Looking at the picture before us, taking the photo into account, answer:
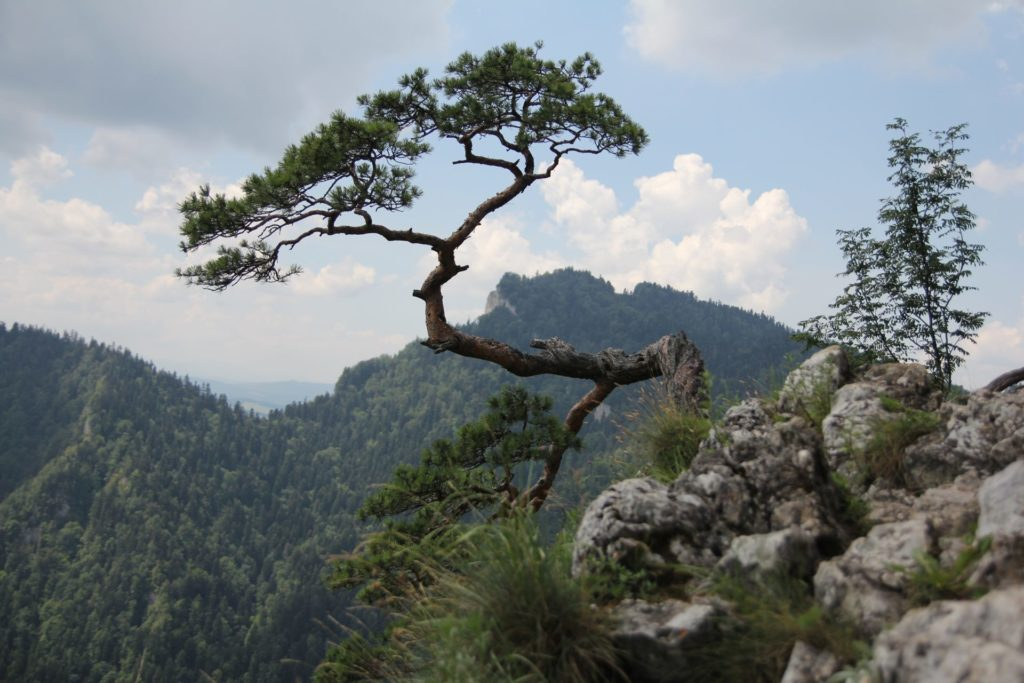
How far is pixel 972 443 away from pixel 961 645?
8.30 feet

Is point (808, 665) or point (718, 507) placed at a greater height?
point (718, 507)

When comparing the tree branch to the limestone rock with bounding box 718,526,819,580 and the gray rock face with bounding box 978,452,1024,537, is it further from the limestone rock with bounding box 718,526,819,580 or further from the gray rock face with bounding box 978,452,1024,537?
the limestone rock with bounding box 718,526,819,580

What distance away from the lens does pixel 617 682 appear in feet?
11.1

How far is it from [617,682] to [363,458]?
20047 cm

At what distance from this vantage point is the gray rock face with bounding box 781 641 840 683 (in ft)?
9.30

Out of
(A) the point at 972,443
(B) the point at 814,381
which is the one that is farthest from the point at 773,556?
(B) the point at 814,381

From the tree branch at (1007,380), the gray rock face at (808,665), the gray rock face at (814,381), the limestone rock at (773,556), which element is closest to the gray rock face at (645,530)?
the limestone rock at (773,556)

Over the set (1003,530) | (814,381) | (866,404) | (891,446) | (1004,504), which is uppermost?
(814,381)

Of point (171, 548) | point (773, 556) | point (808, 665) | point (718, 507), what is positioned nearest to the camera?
point (808, 665)

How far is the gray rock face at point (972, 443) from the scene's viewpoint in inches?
172

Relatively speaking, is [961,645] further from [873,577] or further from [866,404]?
[866,404]

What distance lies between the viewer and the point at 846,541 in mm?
3771

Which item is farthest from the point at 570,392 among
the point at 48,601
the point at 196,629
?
the point at 48,601

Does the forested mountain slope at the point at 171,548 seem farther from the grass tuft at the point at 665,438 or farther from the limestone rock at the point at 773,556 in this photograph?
the limestone rock at the point at 773,556
